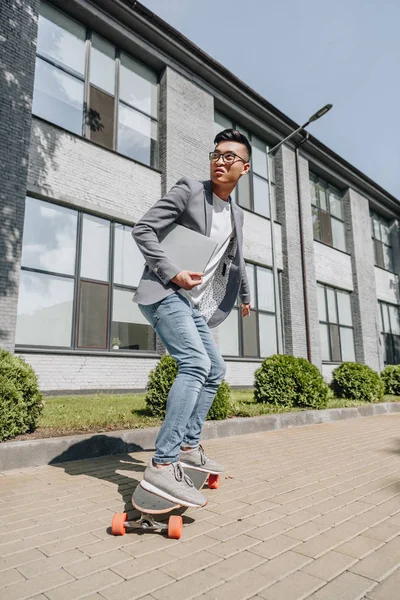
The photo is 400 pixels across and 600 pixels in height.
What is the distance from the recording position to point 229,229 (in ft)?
10.1

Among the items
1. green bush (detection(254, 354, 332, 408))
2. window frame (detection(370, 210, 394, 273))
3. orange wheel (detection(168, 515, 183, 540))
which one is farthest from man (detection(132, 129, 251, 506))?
window frame (detection(370, 210, 394, 273))

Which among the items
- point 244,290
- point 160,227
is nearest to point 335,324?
point 244,290

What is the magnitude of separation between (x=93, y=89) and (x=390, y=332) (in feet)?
59.1

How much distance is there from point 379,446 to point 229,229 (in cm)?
362

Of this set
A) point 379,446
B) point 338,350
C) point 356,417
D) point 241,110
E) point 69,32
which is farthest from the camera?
point 338,350

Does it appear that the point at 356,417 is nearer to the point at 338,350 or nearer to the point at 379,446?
the point at 379,446

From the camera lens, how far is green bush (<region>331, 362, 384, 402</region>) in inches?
398

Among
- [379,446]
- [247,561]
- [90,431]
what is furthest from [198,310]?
[379,446]

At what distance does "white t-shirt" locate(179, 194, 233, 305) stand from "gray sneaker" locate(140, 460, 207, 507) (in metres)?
1.13

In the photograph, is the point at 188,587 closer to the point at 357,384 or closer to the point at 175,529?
the point at 175,529

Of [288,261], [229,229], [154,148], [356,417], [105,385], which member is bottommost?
[356,417]

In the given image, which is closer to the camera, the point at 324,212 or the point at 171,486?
the point at 171,486

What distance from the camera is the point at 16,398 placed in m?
4.16

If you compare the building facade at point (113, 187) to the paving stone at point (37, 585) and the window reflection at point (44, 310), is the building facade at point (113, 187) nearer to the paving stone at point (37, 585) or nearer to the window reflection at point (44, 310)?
the window reflection at point (44, 310)
